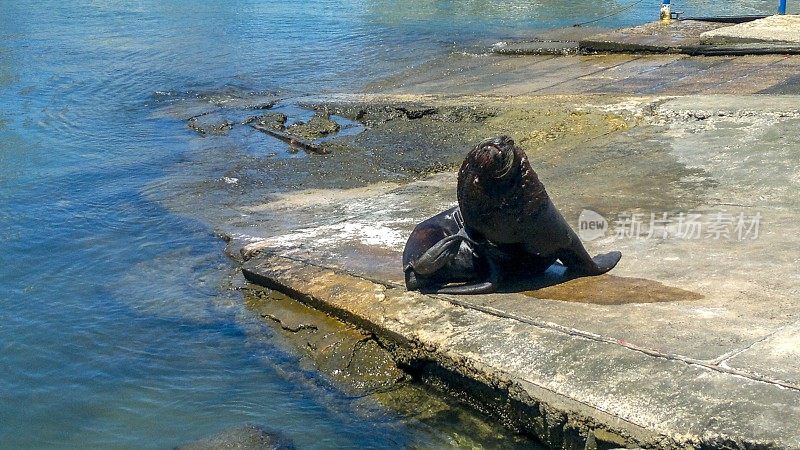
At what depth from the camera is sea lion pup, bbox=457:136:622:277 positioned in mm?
5137

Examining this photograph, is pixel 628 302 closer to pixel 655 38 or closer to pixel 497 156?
pixel 497 156

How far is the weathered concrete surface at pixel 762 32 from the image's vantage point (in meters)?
12.6

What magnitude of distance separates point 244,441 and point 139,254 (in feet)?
12.5

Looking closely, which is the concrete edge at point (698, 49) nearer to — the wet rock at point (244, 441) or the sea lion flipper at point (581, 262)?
the sea lion flipper at point (581, 262)

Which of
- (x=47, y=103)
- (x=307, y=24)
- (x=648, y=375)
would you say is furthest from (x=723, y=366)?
(x=307, y=24)

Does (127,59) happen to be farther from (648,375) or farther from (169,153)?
(648,375)

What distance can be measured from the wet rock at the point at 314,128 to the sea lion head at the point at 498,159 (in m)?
6.77

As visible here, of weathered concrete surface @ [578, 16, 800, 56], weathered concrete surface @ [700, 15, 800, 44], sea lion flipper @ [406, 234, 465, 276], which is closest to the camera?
sea lion flipper @ [406, 234, 465, 276]

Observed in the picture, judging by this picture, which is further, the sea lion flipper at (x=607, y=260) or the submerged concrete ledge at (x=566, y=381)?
the sea lion flipper at (x=607, y=260)

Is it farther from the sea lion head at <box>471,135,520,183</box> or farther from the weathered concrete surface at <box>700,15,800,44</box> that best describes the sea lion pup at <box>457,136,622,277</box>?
the weathered concrete surface at <box>700,15,800,44</box>

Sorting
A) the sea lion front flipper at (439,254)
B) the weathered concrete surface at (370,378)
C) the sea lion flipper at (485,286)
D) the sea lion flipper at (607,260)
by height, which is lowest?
the weathered concrete surface at (370,378)

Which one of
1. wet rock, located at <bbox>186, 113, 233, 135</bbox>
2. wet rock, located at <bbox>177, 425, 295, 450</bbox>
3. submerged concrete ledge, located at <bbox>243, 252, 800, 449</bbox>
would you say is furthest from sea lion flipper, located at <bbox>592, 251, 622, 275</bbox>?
wet rock, located at <bbox>186, 113, 233, 135</bbox>

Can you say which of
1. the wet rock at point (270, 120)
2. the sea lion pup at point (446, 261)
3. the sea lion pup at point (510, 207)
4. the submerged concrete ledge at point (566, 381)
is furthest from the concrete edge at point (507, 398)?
the wet rock at point (270, 120)

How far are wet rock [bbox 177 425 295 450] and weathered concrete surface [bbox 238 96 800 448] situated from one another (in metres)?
0.81
